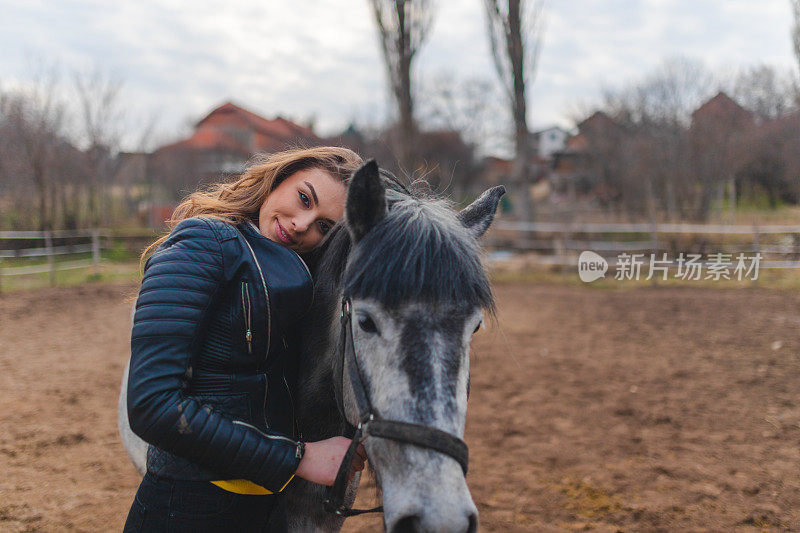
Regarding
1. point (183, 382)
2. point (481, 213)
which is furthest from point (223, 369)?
point (481, 213)

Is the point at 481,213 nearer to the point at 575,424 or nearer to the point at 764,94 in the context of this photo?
the point at 575,424

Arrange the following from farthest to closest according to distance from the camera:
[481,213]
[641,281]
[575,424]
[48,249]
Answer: [641,281] → [48,249] → [575,424] → [481,213]

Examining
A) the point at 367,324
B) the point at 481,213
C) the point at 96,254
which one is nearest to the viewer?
the point at 367,324

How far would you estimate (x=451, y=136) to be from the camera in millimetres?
36062

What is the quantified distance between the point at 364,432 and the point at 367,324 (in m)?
0.26

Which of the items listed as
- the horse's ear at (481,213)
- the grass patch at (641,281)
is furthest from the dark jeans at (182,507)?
the grass patch at (641,281)

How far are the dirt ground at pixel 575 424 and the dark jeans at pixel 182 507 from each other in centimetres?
89

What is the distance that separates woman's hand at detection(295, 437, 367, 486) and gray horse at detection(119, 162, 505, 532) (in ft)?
0.28

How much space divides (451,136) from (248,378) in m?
36.4

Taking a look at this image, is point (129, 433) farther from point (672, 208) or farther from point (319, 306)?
point (672, 208)

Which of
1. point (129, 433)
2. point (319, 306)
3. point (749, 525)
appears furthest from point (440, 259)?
point (749, 525)

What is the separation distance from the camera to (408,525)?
1.03 m

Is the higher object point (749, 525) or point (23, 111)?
point (23, 111)

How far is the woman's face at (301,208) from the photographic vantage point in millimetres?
1455
